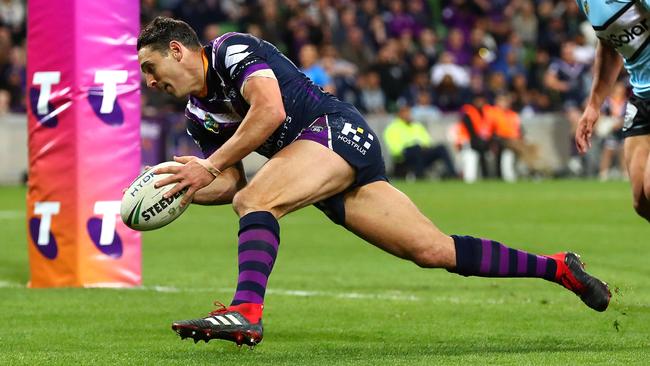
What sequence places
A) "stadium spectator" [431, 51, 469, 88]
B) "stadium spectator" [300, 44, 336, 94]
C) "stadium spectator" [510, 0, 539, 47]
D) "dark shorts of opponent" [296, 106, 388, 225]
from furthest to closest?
"stadium spectator" [510, 0, 539, 47] → "stadium spectator" [431, 51, 469, 88] → "stadium spectator" [300, 44, 336, 94] → "dark shorts of opponent" [296, 106, 388, 225]

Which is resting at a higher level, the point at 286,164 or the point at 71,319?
the point at 286,164

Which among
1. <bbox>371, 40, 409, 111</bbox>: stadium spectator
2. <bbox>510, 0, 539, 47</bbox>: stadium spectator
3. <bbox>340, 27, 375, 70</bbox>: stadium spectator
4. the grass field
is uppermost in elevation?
<bbox>510, 0, 539, 47</bbox>: stadium spectator

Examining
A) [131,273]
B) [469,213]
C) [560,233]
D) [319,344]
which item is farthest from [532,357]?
[469,213]

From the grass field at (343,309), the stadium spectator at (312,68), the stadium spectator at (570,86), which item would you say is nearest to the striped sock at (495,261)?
the grass field at (343,309)

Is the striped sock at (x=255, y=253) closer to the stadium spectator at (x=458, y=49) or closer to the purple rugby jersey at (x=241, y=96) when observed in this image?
the purple rugby jersey at (x=241, y=96)

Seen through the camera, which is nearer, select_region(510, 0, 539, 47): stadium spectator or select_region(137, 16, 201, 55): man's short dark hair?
select_region(137, 16, 201, 55): man's short dark hair

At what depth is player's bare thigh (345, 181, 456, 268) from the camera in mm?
6363

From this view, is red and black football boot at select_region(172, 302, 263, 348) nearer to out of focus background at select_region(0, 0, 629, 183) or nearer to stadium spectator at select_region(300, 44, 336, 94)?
stadium spectator at select_region(300, 44, 336, 94)

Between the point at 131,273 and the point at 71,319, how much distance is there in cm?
185

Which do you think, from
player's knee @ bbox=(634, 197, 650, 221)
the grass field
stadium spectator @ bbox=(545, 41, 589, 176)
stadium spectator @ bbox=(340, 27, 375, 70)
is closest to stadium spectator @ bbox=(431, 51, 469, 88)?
stadium spectator @ bbox=(340, 27, 375, 70)

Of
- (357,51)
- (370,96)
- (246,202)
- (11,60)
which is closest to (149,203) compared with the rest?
(246,202)

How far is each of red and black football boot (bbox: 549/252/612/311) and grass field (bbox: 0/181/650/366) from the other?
20cm

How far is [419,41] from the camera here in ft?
91.4

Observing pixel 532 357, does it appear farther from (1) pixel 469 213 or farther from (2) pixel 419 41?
(2) pixel 419 41
